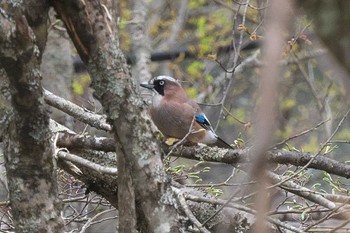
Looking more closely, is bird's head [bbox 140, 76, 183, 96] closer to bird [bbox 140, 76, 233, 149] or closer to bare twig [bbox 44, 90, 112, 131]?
bird [bbox 140, 76, 233, 149]

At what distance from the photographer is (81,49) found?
2.28 m

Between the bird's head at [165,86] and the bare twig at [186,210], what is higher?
the bird's head at [165,86]

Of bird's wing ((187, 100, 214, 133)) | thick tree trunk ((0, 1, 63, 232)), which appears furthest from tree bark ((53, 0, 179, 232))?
bird's wing ((187, 100, 214, 133))

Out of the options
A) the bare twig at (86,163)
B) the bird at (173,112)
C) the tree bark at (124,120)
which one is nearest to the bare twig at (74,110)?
the bare twig at (86,163)

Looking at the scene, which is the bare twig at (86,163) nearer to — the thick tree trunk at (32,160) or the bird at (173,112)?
the thick tree trunk at (32,160)

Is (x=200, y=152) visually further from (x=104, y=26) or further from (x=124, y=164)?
(x=104, y=26)

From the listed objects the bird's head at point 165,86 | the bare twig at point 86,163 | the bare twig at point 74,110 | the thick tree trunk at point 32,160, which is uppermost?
the bird's head at point 165,86

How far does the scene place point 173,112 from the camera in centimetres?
575

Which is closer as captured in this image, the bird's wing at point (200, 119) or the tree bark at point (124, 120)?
the tree bark at point (124, 120)

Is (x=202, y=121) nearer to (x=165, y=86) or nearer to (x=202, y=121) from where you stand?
(x=202, y=121)

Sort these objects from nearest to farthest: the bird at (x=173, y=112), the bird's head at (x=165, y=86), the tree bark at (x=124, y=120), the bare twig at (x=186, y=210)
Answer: the tree bark at (x=124, y=120), the bare twig at (x=186, y=210), the bird at (x=173, y=112), the bird's head at (x=165, y=86)

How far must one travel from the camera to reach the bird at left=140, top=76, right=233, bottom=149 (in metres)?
5.65

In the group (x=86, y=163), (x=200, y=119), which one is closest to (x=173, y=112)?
(x=200, y=119)

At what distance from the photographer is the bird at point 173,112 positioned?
5648mm
